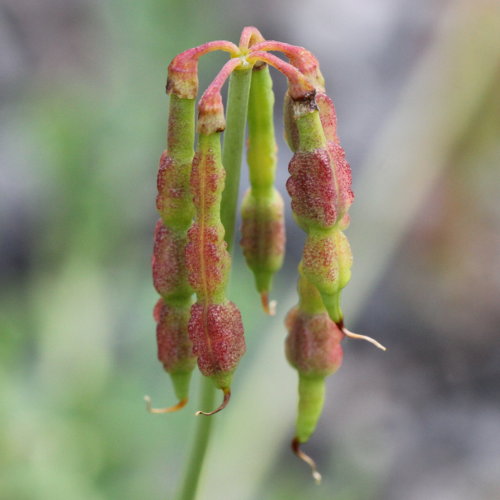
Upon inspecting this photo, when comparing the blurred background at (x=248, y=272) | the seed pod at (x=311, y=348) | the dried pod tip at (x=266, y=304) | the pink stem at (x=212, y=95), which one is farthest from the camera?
the blurred background at (x=248, y=272)

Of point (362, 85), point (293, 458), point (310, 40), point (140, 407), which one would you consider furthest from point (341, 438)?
point (310, 40)

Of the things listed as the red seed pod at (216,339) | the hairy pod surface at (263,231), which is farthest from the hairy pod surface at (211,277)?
the hairy pod surface at (263,231)

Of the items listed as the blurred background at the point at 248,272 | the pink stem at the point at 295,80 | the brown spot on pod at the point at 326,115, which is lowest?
the blurred background at the point at 248,272

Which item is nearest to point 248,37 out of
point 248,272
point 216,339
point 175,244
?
point 175,244

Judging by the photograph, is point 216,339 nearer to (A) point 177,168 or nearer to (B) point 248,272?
(A) point 177,168

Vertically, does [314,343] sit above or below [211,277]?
below

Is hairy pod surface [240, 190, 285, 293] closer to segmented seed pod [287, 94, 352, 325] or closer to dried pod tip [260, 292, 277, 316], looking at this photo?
dried pod tip [260, 292, 277, 316]

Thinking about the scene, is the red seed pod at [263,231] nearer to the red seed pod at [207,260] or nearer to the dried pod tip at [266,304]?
the dried pod tip at [266,304]

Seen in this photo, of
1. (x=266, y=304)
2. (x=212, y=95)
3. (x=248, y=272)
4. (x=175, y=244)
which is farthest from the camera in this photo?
(x=248, y=272)
